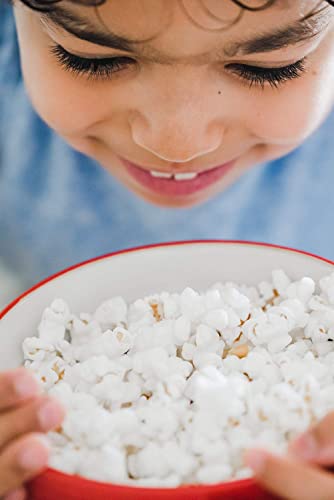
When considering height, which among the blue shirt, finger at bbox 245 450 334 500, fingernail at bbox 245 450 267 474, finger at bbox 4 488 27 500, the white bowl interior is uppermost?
the blue shirt

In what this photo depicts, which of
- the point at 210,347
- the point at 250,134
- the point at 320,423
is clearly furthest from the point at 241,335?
the point at 250,134

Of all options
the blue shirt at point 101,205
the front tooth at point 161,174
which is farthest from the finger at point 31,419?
the blue shirt at point 101,205

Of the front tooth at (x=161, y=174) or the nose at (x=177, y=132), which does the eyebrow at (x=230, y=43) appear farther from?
the front tooth at (x=161, y=174)

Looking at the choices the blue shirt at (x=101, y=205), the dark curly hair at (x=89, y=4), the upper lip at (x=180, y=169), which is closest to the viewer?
the dark curly hair at (x=89, y=4)

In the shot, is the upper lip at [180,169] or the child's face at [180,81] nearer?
the child's face at [180,81]

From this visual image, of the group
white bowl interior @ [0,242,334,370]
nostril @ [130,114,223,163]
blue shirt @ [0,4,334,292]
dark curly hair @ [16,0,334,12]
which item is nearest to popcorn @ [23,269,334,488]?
white bowl interior @ [0,242,334,370]

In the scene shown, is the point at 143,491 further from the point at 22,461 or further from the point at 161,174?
the point at 161,174

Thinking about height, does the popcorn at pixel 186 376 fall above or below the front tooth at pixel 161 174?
below

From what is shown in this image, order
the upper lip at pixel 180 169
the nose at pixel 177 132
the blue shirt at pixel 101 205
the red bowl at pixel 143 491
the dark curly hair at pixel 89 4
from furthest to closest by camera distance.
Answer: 1. the blue shirt at pixel 101 205
2. the upper lip at pixel 180 169
3. the nose at pixel 177 132
4. the dark curly hair at pixel 89 4
5. the red bowl at pixel 143 491

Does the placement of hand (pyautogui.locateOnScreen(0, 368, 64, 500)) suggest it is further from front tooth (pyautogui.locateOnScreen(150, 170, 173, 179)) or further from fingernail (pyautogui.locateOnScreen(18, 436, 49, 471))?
front tooth (pyautogui.locateOnScreen(150, 170, 173, 179))
